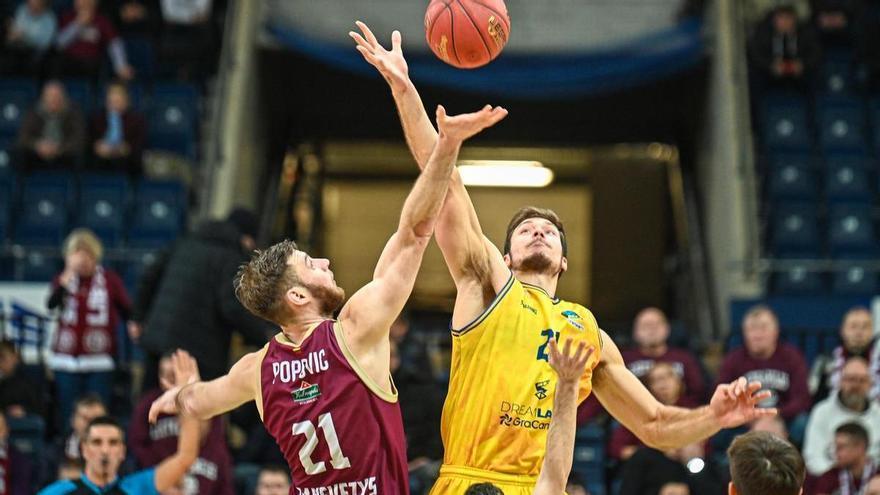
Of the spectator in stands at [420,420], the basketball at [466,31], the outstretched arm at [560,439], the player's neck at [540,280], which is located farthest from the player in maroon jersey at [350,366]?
the spectator in stands at [420,420]

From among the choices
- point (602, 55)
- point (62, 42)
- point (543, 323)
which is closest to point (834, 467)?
point (543, 323)

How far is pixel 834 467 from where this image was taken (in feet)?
33.1

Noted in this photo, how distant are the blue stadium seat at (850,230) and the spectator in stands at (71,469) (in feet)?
27.9

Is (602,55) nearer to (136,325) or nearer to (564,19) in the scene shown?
(564,19)

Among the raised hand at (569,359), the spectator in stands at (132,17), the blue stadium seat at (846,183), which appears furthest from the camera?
the spectator in stands at (132,17)

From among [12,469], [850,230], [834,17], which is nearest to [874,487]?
[12,469]

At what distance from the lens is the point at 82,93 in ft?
52.4

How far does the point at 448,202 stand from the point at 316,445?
3.66ft

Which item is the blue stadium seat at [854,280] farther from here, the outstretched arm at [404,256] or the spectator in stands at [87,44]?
the outstretched arm at [404,256]

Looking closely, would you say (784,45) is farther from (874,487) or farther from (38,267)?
(38,267)

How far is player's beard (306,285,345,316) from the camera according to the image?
18.8ft

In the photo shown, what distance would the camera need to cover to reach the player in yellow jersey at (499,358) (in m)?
5.79

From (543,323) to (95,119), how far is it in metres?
9.90

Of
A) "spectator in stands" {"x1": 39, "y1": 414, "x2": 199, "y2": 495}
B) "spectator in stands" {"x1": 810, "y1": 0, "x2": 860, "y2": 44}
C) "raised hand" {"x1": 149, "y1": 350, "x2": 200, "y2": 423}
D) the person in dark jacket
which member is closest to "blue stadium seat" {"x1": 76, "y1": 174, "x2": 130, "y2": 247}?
the person in dark jacket
